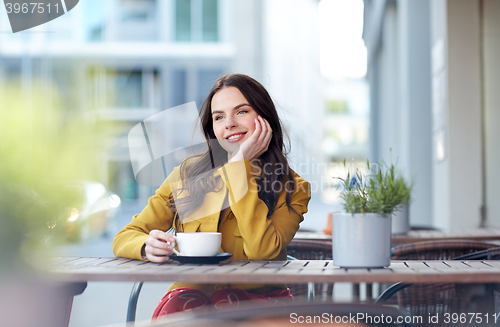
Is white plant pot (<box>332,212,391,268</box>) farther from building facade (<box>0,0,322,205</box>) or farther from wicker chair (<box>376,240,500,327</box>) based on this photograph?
wicker chair (<box>376,240,500,327</box>)

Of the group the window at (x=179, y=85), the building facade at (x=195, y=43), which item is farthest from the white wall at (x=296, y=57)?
the window at (x=179, y=85)

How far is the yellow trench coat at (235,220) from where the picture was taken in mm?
1239

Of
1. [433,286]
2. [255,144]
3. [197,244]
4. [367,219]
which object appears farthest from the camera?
[433,286]

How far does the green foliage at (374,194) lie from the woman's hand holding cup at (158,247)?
1.33 feet

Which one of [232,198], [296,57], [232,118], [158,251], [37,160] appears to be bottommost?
[158,251]

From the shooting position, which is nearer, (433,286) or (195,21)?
(433,286)

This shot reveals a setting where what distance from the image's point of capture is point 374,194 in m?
0.96

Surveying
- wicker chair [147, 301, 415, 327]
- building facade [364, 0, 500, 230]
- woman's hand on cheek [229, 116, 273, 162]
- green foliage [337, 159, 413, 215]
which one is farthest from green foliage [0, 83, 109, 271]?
building facade [364, 0, 500, 230]

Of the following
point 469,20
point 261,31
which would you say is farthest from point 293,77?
point 469,20

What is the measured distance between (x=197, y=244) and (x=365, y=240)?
361 millimetres

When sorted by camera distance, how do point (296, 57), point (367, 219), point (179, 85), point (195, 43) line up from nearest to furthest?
1. point (367, 219)
2. point (195, 43)
3. point (179, 85)
4. point (296, 57)

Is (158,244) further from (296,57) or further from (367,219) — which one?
(296,57)

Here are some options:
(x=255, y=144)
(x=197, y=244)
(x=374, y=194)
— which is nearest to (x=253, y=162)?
(x=255, y=144)

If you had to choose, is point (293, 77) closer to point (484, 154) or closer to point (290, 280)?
point (484, 154)
